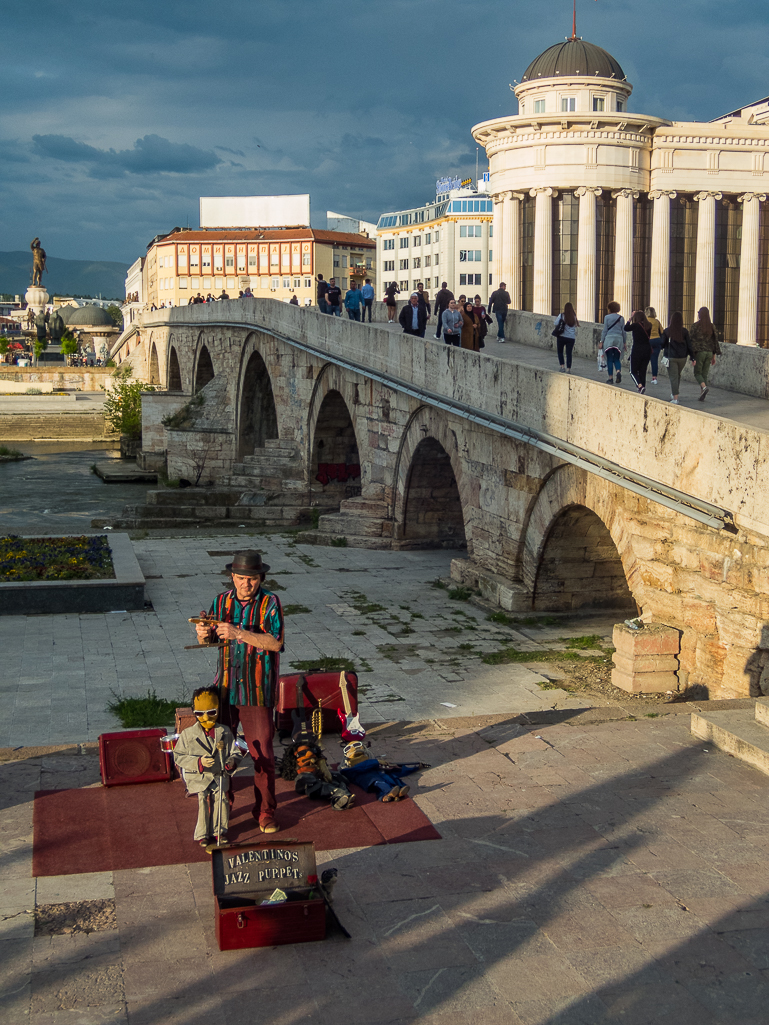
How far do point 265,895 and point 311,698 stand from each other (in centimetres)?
276

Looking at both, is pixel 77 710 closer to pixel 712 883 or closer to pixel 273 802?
pixel 273 802

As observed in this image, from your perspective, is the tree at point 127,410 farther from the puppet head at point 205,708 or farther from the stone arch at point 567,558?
the puppet head at point 205,708

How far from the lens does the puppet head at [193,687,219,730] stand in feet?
17.4

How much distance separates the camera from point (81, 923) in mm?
4480

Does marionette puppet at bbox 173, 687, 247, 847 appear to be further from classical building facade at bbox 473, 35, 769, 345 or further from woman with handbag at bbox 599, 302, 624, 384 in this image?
classical building facade at bbox 473, 35, 769, 345

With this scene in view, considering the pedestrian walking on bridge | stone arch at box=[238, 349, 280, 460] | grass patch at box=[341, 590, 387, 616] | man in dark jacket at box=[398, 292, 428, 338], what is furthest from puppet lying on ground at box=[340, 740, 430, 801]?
stone arch at box=[238, 349, 280, 460]

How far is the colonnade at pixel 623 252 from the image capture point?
Answer: 40656 millimetres

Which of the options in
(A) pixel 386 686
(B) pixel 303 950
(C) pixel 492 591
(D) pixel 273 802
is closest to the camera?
(B) pixel 303 950

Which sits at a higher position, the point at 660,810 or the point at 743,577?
the point at 743,577

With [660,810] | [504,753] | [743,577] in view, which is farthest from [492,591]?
[660,810]

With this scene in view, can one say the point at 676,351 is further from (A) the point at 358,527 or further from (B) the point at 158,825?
(A) the point at 358,527

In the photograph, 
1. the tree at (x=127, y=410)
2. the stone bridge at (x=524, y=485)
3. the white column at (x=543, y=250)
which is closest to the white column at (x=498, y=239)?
the white column at (x=543, y=250)

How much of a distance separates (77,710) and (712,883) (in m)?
5.12

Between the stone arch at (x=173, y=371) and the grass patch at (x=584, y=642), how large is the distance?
1433 inches
